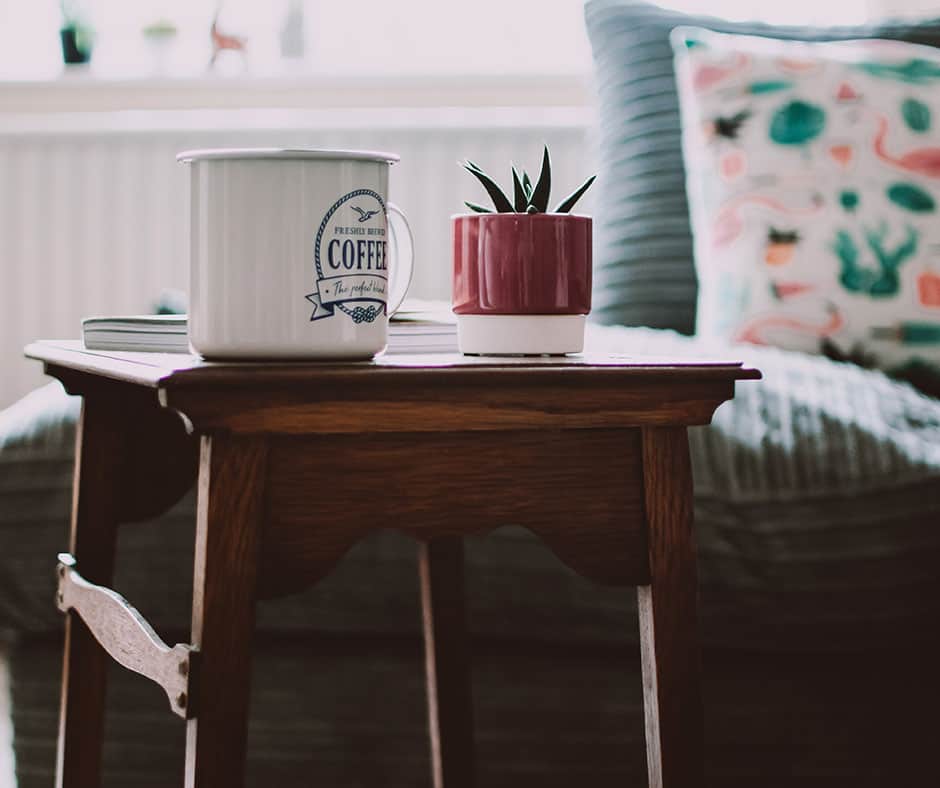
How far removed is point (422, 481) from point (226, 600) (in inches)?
4.2

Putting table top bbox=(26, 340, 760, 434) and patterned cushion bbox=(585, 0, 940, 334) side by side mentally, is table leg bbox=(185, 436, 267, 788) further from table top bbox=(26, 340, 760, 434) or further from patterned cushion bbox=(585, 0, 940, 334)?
patterned cushion bbox=(585, 0, 940, 334)

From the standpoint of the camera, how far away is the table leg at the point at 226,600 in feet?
1.83

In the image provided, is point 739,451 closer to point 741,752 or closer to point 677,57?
point 741,752

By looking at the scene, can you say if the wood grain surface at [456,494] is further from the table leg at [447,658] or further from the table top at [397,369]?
the table leg at [447,658]

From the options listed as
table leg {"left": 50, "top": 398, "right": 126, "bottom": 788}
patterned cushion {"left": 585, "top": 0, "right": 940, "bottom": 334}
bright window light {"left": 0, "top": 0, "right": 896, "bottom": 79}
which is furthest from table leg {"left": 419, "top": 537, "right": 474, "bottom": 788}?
bright window light {"left": 0, "top": 0, "right": 896, "bottom": 79}

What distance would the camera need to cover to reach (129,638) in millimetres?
687

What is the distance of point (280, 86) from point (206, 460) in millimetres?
1866

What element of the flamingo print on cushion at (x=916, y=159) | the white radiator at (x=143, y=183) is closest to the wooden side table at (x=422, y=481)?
the flamingo print on cushion at (x=916, y=159)

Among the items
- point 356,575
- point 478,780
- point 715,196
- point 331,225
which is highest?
point 715,196

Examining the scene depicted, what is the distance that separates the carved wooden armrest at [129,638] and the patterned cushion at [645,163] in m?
0.93

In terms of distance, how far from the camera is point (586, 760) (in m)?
1.09

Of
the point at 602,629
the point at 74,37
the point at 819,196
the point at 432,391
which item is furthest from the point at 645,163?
the point at 74,37

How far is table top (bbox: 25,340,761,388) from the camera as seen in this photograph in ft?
1.77

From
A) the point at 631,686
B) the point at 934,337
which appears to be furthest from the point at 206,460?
the point at 934,337
